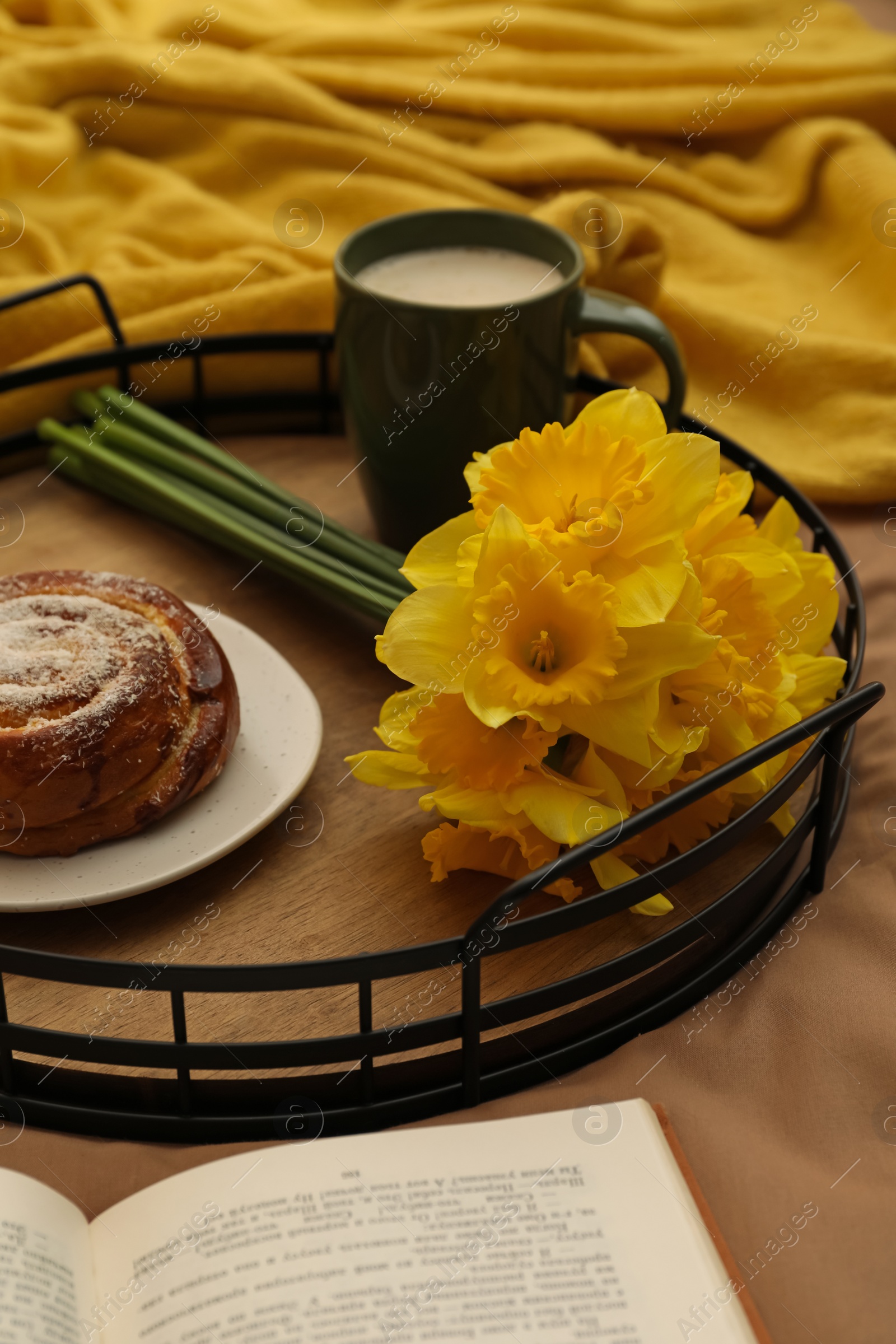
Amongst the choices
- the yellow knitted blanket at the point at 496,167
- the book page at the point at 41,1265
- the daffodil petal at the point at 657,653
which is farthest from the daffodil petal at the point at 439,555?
the yellow knitted blanket at the point at 496,167

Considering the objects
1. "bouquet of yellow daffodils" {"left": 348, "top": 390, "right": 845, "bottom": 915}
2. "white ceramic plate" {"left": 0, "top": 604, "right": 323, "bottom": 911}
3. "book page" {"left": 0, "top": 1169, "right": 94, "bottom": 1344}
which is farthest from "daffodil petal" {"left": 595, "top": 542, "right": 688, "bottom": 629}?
"book page" {"left": 0, "top": 1169, "right": 94, "bottom": 1344}

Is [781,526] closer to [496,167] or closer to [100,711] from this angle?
[100,711]

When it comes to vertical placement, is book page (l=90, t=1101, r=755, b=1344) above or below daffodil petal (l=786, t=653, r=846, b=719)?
below

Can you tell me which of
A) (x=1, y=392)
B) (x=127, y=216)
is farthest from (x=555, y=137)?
(x=1, y=392)

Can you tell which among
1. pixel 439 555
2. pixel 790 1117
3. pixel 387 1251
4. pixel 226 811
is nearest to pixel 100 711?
pixel 226 811

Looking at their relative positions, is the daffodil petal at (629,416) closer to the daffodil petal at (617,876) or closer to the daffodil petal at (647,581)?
the daffodil petal at (647,581)

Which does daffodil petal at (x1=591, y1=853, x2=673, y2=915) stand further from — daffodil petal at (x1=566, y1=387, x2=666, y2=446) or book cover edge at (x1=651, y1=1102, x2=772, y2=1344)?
daffodil petal at (x1=566, y1=387, x2=666, y2=446)

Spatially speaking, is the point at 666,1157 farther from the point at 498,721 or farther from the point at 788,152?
the point at 788,152
